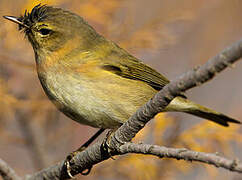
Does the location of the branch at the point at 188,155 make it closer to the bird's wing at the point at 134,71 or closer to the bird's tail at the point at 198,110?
the bird's wing at the point at 134,71

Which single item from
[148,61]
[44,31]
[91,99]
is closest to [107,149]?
[91,99]

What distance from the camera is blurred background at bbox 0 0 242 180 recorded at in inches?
153

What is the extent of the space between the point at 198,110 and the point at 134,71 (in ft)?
2.40

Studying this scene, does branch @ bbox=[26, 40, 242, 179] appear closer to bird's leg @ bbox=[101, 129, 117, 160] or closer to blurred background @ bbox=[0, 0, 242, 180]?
bird's leg @ bbox=[101, 129, 117, 160]

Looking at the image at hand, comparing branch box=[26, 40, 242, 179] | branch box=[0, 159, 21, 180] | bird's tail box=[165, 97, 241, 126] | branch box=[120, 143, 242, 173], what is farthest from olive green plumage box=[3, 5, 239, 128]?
branch box=[120, 143, 242, 173]

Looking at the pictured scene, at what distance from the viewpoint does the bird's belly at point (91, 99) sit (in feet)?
10.4

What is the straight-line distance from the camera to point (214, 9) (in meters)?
5.12

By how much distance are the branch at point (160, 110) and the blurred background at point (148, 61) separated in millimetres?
883

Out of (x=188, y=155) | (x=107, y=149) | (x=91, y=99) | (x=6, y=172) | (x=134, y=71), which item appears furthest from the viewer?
(x=134, y=71)

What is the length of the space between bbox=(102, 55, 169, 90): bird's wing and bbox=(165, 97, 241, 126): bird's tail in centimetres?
22

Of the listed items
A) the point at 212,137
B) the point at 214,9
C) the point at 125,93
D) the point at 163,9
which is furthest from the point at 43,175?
the point at 214,9

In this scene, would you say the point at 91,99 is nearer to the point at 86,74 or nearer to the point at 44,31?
the point at 86,74

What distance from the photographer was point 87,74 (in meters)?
3.27

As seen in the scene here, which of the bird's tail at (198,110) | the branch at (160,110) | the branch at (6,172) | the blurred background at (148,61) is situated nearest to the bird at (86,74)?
the bird's tail at (198,110)
